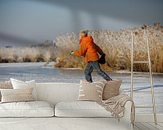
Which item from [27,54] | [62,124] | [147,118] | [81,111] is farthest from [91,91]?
[27,54]

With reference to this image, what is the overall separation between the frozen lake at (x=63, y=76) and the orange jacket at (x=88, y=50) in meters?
0.29

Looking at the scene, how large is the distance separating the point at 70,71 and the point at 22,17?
4.30 feet

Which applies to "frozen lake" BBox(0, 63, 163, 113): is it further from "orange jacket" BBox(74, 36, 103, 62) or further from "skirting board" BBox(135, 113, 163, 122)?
"orange jacket" BBox(74, 36, 103, 62)

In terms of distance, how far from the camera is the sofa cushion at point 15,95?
4879mm

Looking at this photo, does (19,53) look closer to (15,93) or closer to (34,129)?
(15,93)

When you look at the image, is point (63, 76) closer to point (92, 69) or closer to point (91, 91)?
point (92, 69)

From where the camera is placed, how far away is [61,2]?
20.2 feet

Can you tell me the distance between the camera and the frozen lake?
606 cm

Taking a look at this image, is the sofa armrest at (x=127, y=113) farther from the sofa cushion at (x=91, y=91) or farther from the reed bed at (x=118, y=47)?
the reed bed at (x=118, y=47)

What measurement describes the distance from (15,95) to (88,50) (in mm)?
1687

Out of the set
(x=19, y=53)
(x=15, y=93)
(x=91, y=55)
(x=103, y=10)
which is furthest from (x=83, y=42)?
(x=15, y=93)

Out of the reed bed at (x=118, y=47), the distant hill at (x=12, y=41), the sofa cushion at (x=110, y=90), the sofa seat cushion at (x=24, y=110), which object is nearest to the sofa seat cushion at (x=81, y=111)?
the sofa seat cushion at (x=24, y=110)

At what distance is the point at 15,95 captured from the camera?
193 inches

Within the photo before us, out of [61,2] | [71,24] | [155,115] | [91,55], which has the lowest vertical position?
[155,115]
